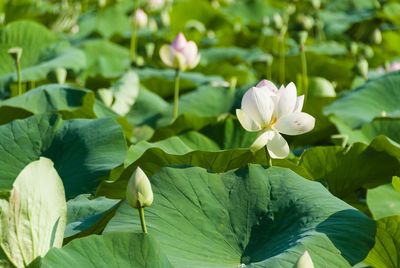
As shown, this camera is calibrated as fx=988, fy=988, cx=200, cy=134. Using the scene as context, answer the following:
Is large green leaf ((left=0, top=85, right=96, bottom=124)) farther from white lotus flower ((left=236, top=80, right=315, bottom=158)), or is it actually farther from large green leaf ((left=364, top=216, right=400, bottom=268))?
large green leaf ((left=364, top=216, right=400, bottom=268))

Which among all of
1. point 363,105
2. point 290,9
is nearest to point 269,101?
point 363,105

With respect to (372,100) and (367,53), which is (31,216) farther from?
(367,53)

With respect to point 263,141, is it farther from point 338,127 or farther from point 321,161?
point 338,127

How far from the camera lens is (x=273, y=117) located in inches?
75.2

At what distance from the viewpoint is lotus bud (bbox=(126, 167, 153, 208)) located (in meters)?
1.61

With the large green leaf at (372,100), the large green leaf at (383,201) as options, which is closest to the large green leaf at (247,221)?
the large green leaf at (383,201)

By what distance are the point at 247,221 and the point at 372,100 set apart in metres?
1.52

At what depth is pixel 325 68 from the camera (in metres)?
4.38

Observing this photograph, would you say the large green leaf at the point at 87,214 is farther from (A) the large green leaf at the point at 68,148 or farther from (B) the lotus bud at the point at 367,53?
(B) the lotus bud at the point at 367,53

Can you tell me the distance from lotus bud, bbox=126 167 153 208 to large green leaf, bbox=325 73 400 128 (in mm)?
1544

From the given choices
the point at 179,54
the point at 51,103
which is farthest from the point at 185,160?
the point at 179,54

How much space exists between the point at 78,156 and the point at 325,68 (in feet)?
7.54

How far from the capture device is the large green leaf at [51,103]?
8.91ft

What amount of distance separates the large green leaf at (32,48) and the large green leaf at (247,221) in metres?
1.86
